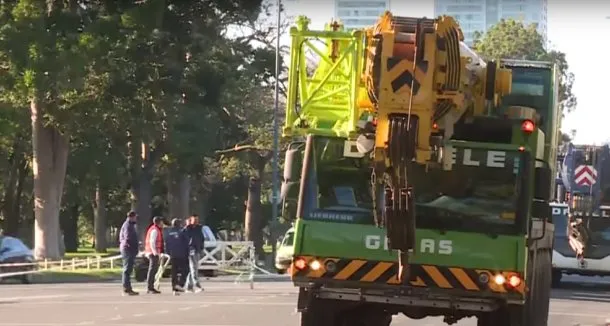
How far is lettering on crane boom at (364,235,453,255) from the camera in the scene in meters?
12.6

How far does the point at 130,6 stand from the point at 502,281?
3037 centimetres

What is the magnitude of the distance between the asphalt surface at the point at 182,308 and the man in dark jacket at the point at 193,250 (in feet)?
1.34

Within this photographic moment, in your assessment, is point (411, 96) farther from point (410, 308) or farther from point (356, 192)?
point (410, 308)

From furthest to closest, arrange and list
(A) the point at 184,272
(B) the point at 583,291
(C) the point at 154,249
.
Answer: (B) the point at 583,291
(A) the point at 184,272
(C) the point at 154,249

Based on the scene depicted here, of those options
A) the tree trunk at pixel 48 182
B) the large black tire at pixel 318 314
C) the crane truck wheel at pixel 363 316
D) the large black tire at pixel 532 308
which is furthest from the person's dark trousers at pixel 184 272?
the tree trunk at pixel 48 182

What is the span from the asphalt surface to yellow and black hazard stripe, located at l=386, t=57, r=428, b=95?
26.4ft

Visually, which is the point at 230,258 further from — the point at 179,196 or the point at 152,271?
the point at 179,196

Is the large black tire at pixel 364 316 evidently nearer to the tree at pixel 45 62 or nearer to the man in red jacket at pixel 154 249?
the man in red jacket at pixel 154 249

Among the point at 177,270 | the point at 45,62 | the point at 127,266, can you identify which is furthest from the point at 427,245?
the point at 45,62

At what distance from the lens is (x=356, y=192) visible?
12.9 metres

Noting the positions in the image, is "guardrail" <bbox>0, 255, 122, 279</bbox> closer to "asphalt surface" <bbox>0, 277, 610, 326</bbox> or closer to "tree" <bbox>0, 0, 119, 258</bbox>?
"tree" <bbox>0, 0, 119, 258</bbox>

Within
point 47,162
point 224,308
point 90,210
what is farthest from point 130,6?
point 90,210

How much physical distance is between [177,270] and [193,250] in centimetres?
67

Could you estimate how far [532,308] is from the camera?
14.2m
